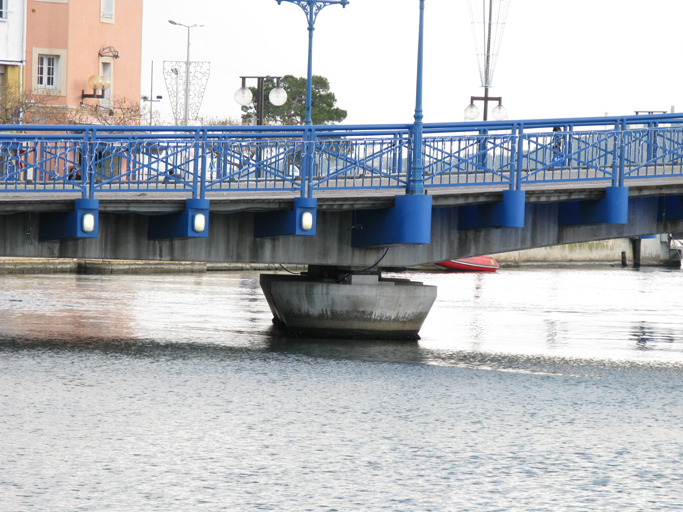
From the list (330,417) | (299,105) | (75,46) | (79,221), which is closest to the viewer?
(330,417)

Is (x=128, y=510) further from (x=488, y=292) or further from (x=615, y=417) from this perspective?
(x=488, y=292)

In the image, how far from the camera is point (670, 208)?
21.3 m

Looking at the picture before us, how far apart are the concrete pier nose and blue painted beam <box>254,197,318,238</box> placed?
6.80 feet

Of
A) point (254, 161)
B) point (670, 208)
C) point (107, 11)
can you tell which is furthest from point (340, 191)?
point (107, 11)

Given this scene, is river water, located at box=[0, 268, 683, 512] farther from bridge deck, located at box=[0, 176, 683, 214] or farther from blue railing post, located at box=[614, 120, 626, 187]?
blue railing post, located at box=[614, 120, 626, 187]

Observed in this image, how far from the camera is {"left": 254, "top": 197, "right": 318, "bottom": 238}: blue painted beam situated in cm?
1869

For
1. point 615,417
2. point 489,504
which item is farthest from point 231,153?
point 489,504

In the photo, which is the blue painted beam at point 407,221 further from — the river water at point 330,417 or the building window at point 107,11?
the building window at point 107,11

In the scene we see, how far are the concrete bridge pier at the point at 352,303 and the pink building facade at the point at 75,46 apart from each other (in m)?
33.2

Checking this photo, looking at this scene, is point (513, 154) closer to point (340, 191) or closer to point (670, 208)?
point (340, 191)

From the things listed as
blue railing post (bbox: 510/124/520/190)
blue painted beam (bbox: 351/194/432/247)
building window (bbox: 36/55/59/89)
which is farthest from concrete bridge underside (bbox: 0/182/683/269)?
building window (bbox: 36/55/59/89)

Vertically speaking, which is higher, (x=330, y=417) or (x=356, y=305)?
(x=356, y=305)

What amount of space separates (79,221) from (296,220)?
12.3 ft

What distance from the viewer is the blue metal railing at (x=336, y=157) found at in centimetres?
1839
